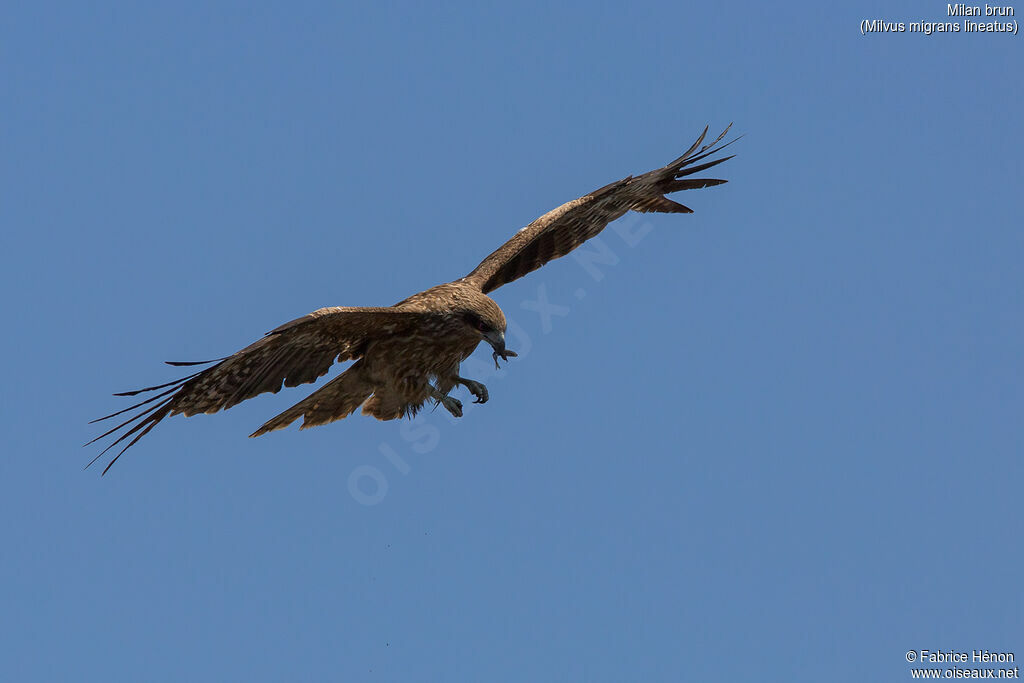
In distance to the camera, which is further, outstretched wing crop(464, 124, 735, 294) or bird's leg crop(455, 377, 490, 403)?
outstretched wing crop(464, 124, 735, 294)

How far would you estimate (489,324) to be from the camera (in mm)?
9023

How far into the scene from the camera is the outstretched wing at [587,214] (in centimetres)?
1064

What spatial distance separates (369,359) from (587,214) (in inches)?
122

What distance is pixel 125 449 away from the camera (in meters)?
7.96

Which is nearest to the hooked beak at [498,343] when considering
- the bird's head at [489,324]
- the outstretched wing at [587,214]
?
the bird's head at [489,324]

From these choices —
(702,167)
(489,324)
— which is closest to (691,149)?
(702,167)

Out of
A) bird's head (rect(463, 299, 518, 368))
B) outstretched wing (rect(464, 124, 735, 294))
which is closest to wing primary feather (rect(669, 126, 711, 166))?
outstretched wing (rect(464, 124, 735, 294))

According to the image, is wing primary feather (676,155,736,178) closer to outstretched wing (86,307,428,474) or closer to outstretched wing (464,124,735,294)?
outstretched wing (464,124,735,294)

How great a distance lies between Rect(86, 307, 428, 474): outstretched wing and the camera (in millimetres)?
8078

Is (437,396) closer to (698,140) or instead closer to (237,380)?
(237,380)

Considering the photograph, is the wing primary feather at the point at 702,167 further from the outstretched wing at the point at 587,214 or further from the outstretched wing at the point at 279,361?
the outstretched wing at the point at 279,361

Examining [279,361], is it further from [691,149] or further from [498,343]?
[691,149]

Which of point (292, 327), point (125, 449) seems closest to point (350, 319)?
point (292, 327)

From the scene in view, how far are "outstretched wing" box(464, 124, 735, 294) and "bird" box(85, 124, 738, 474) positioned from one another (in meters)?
0.03
